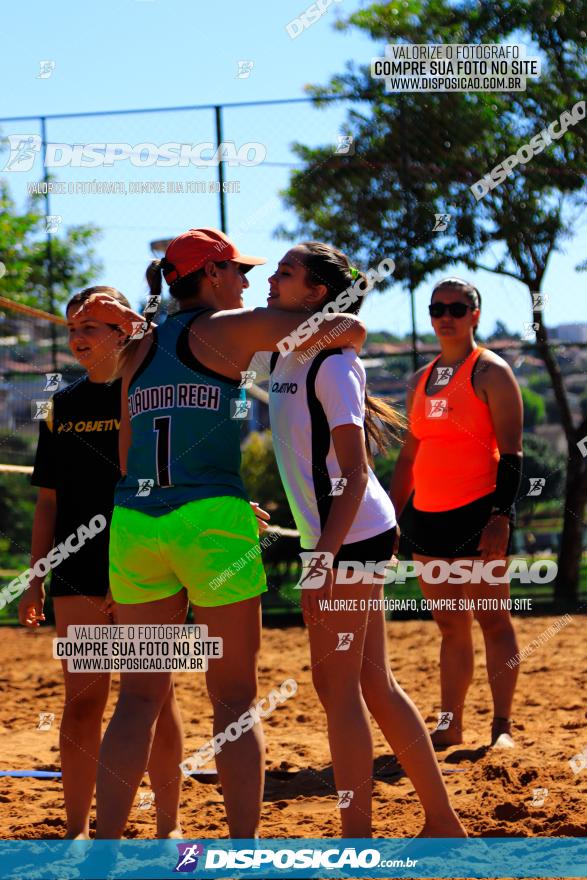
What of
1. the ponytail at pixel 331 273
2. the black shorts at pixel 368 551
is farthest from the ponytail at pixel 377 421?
the black shorts at pixel 368 551

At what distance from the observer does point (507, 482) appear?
14.9ft

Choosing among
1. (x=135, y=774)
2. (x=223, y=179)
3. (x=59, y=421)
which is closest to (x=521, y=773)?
(x=135, y=774)

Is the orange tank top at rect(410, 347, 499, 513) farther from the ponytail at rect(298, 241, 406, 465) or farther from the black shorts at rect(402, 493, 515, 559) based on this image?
the ponytail at rect(298, 241, 406, 465)

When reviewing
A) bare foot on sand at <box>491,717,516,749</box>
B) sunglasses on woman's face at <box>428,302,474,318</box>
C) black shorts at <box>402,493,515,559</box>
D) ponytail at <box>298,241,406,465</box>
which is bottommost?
bare foot on sand at <box>491,717,516,749</box>

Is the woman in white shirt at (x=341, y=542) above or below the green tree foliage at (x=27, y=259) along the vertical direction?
below

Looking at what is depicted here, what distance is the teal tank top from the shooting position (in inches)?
111

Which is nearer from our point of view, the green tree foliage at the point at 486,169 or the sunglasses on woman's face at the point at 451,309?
the sunglasses on woman's face at the point at 451,309

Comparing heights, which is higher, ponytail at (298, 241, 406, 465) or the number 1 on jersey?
ponytail at (298, 241, 406, 465)

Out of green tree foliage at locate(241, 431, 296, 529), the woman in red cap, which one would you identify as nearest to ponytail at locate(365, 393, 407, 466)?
the woman in red cap

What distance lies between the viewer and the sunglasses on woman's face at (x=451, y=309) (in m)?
4.79

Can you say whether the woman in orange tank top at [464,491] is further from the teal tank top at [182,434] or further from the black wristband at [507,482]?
the teal tank top at [182,434]

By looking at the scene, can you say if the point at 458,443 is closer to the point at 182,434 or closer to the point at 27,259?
the point at 182,434

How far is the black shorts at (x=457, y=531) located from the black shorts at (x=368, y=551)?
161 cm

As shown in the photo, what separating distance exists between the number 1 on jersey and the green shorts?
10cm
